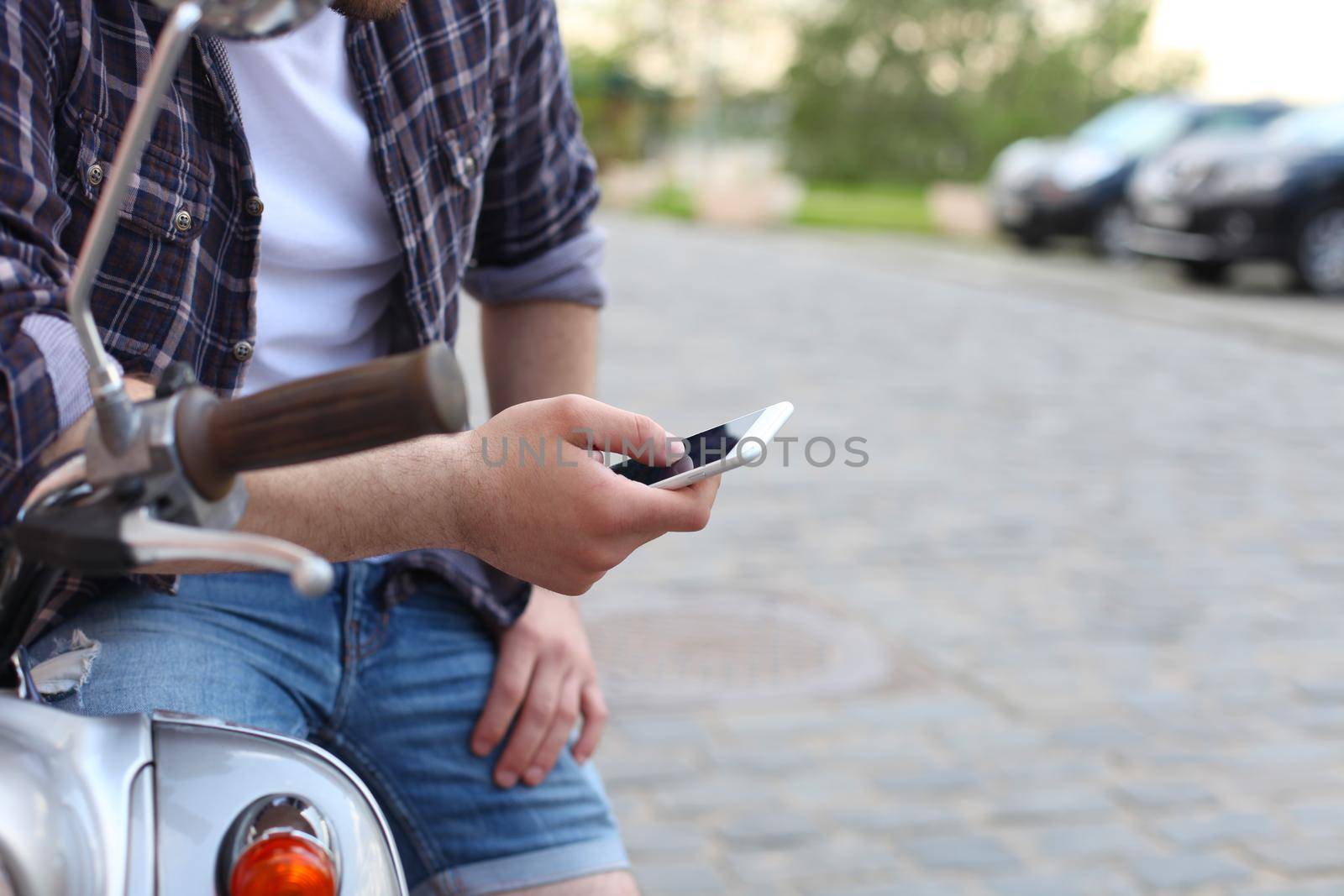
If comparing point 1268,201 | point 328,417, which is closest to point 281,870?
point 328,417

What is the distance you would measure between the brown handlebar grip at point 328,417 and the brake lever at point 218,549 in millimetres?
53

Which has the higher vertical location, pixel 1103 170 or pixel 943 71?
pixel 1103 170

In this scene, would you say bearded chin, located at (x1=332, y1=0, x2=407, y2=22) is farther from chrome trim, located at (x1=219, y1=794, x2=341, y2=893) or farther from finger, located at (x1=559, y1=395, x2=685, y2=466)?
chrome trim, located at (x1=219, y1=794, x2=341, y2=893)

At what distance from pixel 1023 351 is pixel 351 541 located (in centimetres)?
911

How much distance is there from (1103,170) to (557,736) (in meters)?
15.3

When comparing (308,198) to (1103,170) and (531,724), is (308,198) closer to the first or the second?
(531,724)

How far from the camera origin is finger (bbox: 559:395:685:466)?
48.6 inches

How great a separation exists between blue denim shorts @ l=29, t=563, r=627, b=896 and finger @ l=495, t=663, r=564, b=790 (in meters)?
0.02

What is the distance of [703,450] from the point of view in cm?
128

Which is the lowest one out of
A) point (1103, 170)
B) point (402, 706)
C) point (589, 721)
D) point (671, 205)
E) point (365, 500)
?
point (671, 205)

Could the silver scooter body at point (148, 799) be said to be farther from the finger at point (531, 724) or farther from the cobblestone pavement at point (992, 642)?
the cobblestone pavement at point (992, 642)

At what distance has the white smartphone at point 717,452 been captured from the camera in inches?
47.4

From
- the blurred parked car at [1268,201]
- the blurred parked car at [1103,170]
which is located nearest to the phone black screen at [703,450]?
the blurred parked car at [1268,201]

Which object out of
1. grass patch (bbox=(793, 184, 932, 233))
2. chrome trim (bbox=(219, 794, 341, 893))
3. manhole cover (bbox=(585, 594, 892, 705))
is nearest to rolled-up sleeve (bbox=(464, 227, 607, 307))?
chrome trim (bbox=(219, 794, 341, 893))
